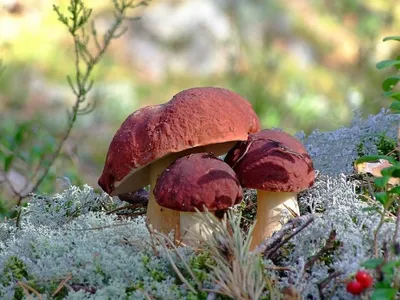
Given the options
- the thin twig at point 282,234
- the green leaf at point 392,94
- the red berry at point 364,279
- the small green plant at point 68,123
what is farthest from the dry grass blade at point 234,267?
the small green plant at point 68,123

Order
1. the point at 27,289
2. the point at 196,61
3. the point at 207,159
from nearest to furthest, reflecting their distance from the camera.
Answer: the point at 27,289 → the point at 207,159 → the point at 196,61

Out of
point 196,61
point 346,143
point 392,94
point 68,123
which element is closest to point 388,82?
point 392,94

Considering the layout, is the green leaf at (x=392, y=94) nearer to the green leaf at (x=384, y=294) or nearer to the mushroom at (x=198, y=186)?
the mushroom at (x=198, y=186)

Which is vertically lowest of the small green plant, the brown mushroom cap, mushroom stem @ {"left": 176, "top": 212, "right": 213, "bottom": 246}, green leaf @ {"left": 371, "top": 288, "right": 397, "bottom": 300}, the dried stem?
green leaf @ {"left": 371, "top": 288, "right": 397, "bottom": 300}

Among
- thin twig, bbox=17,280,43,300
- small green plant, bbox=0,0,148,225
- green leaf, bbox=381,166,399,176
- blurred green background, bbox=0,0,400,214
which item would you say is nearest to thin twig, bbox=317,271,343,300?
green leaf, bbox=381,166,399,176

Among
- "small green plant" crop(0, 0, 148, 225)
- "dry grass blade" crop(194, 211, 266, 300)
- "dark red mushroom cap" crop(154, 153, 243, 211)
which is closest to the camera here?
"dry grass blade" crop(194, 211, 266, 300)

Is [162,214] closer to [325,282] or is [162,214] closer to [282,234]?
[282,234]

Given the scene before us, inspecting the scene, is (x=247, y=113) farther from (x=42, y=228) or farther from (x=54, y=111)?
(x=54, y=111)

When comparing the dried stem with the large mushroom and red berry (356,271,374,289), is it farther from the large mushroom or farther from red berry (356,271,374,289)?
the large mushroom
